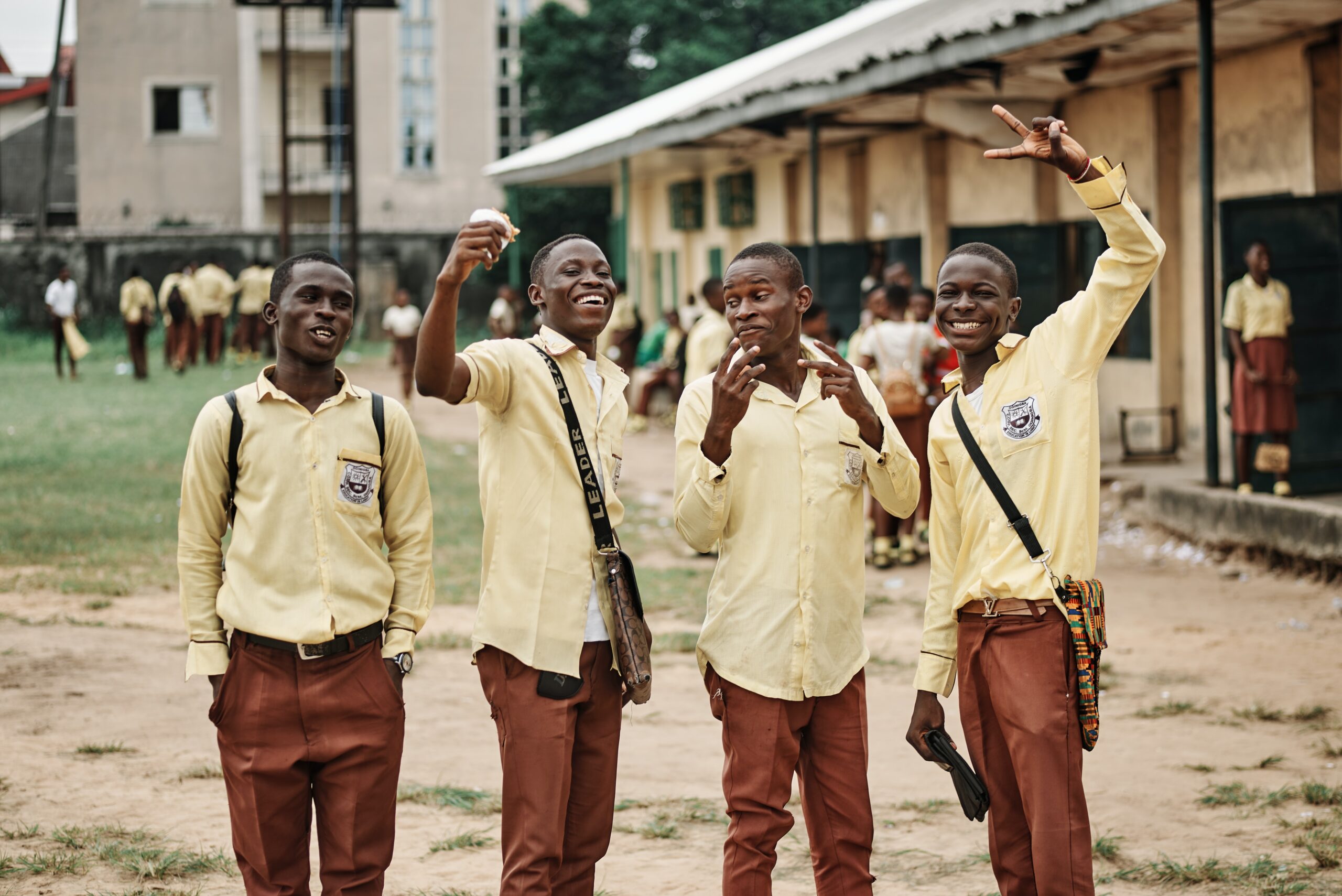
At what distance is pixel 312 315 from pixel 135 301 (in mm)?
21883

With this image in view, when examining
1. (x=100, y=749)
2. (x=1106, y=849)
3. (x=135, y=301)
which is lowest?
(x=1106, y=849)

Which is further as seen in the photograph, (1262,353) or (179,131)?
(179,131)

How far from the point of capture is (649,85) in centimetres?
3716

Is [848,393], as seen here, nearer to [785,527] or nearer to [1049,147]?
[785,527]

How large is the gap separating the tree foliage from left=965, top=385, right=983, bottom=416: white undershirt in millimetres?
34296

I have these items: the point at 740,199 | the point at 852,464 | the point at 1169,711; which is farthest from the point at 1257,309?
the point at 740,199

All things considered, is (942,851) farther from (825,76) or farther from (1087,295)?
(825,76)

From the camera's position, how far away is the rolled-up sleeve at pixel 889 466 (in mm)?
3713

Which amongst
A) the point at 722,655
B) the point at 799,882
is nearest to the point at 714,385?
the point at 722,655

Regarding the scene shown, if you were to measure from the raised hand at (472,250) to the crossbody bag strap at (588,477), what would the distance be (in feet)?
1.55

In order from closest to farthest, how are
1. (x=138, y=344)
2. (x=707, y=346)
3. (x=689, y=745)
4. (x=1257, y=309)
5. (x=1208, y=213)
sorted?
1. (x=689, y=745)
2. (x=1208, y=213)
3. (x=1257, y=309)
4. (x=707, y=346)
5. (x=138, y=344)

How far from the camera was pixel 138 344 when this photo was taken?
24.4 m

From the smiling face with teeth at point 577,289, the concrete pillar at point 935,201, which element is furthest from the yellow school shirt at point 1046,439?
the concrete pillar at point 935,201

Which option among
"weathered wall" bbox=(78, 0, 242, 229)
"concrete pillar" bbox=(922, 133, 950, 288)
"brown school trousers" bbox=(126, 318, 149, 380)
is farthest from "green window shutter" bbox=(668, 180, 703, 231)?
"weathered wall" bbox=(78, 0, 242, 229)
